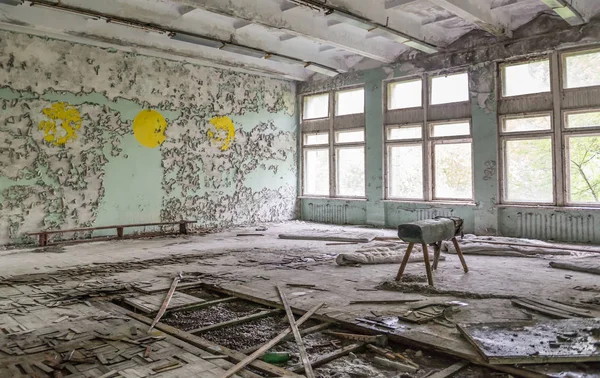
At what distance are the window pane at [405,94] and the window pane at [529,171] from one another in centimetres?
216

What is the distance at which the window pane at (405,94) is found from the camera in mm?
9508

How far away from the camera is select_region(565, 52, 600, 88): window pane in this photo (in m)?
7.30

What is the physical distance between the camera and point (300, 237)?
856cm

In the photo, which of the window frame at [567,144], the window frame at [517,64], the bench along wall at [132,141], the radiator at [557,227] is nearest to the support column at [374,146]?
the bench along wall at [132,141]

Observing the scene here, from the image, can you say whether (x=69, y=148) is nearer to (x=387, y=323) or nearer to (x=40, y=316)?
(x=40, y=316)

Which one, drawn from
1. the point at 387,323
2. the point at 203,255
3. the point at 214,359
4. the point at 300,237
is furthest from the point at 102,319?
the point at 300,237

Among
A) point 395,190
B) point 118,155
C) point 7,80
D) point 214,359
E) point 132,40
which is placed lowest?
point 214,359

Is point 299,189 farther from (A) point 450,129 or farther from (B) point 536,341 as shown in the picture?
(B) point 536,341

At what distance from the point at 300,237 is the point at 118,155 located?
13.0 ft

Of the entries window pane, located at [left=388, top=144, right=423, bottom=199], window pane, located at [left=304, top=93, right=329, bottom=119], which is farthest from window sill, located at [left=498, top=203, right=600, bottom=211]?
window pane, located at [left=304, top=93, right=329, bottom=119]

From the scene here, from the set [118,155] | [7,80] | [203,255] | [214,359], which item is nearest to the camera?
[214,359]

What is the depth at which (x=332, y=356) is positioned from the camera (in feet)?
9.37

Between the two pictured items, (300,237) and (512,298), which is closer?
(512,298)

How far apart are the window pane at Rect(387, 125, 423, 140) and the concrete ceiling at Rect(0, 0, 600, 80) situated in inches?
59.1
